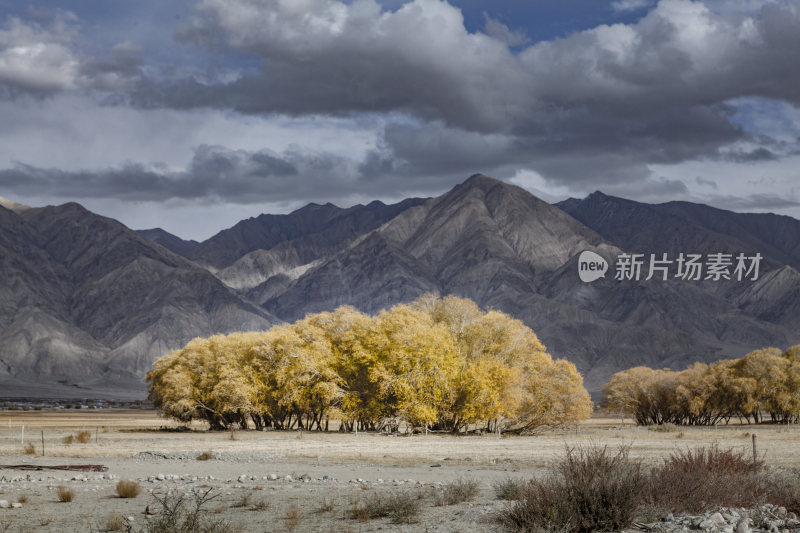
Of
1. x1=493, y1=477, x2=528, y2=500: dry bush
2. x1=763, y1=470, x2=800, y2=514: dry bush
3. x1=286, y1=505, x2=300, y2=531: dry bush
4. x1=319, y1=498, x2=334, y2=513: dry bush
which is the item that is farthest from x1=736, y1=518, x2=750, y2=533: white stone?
x1=319, y1=498, x2=334, y2=513: dry bush

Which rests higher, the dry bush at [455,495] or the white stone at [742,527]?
the white stone at [742,527]

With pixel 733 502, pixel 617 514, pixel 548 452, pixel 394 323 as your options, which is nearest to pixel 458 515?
pixel 617 514

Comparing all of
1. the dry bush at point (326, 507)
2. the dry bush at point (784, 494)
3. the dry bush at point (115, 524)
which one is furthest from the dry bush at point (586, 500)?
the dry bush at point (115, 524)

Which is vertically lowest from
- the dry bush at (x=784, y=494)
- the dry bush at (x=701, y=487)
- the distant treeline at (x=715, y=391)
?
the distant treeline at (x=715, y=391)

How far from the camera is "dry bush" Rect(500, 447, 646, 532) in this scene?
16062 mm

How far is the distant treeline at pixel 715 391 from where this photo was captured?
86.4 metres

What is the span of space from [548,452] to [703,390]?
51329 mm

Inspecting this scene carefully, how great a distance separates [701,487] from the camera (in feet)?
58.2

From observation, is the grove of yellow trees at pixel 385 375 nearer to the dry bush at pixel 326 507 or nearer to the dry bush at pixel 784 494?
the dry bush at pixel 326 507

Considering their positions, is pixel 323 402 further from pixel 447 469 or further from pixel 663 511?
pixel 663 511

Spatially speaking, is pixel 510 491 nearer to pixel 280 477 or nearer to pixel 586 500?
pixel 586 500

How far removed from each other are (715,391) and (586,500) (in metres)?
78.3

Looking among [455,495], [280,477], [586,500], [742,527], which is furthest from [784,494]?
[280,477]

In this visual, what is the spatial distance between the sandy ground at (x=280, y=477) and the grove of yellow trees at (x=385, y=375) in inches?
506
